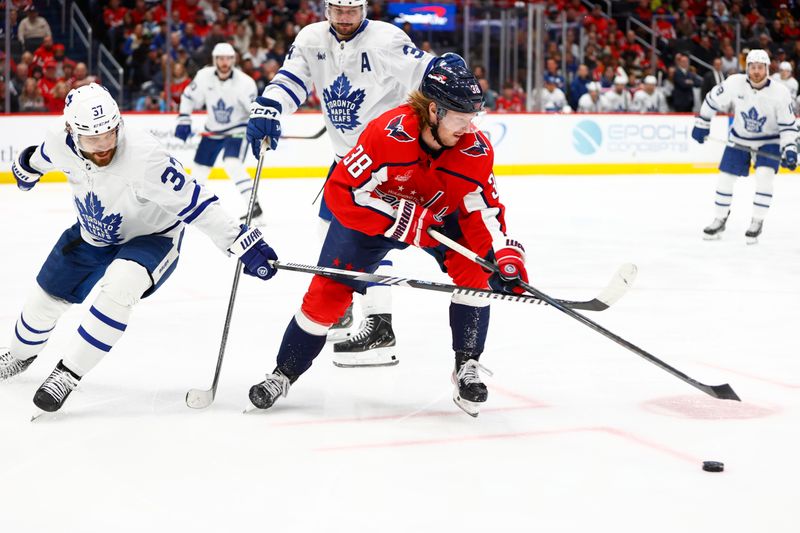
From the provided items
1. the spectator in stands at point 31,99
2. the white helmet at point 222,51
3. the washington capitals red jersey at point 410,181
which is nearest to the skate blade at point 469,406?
the washington capitals red jersey at point 410,181

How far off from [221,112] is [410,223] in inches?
217

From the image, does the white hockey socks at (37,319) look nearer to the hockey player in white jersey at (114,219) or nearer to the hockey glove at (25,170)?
the hockey player in white jersey at (114,219)

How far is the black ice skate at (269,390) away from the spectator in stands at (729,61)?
11970 millimetres

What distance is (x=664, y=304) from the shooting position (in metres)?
4.90

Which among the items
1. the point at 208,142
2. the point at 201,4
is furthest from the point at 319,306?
the point at 201,4

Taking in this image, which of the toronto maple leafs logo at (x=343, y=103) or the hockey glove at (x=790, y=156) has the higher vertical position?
the toronto maple leafs logo at (x=343, y=103)

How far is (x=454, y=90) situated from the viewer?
276 cm

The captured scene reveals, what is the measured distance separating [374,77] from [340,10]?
10.6 inches

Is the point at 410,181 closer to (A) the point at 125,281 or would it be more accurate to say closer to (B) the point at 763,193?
(A) the point at 125,281

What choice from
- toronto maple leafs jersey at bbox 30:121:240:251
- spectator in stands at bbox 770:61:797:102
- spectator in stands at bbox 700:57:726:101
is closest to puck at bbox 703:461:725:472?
toronto maple leafs jersey at bbox 30:121:240:251

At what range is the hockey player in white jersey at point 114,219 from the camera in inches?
115

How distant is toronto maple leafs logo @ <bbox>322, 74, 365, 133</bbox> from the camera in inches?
158

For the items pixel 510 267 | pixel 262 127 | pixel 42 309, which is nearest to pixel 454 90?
pixel 510 267

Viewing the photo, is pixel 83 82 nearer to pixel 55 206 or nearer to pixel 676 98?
pixel 55 206
